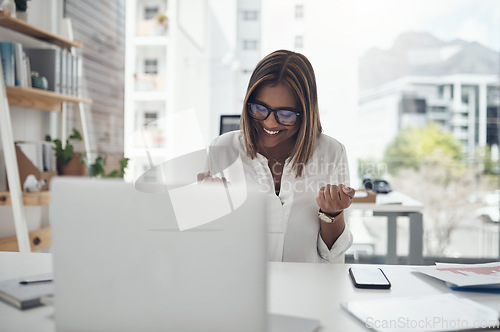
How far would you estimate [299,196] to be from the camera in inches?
55.0

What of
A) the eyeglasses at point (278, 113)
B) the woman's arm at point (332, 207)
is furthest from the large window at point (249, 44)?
the woman's arm at point (332, 207)

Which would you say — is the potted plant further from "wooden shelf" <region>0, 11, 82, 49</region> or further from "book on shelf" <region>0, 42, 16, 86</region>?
"wooden shelf" <region>0, 11, 82, 49</region>

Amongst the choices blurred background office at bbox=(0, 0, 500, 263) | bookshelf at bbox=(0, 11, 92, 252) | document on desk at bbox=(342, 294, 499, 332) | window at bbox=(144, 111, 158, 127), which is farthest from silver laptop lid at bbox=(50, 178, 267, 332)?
window at bbox=(144, 111, 158, 127)

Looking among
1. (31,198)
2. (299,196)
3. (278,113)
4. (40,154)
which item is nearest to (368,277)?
(299,196)

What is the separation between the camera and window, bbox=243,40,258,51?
142 inches

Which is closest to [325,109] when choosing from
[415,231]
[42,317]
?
[415,231]

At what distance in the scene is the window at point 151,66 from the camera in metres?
3.61

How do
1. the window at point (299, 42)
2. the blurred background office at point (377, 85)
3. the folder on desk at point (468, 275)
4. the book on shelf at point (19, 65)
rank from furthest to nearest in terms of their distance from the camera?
the window at point (299, 42), the blurred background office at point (377, 85), the book on shelf at point (19, 65), the folder on desk at point (468, 275)

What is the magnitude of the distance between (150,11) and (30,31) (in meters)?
1.42

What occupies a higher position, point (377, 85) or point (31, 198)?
point (377, 85)

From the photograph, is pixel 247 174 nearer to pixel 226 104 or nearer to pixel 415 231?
pixel 415 231

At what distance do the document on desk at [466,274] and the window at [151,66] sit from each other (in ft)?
9.61

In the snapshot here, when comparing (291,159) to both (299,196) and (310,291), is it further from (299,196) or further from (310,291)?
(310,291)

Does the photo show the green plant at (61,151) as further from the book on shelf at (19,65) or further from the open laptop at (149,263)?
the open laptop at (149,263)
